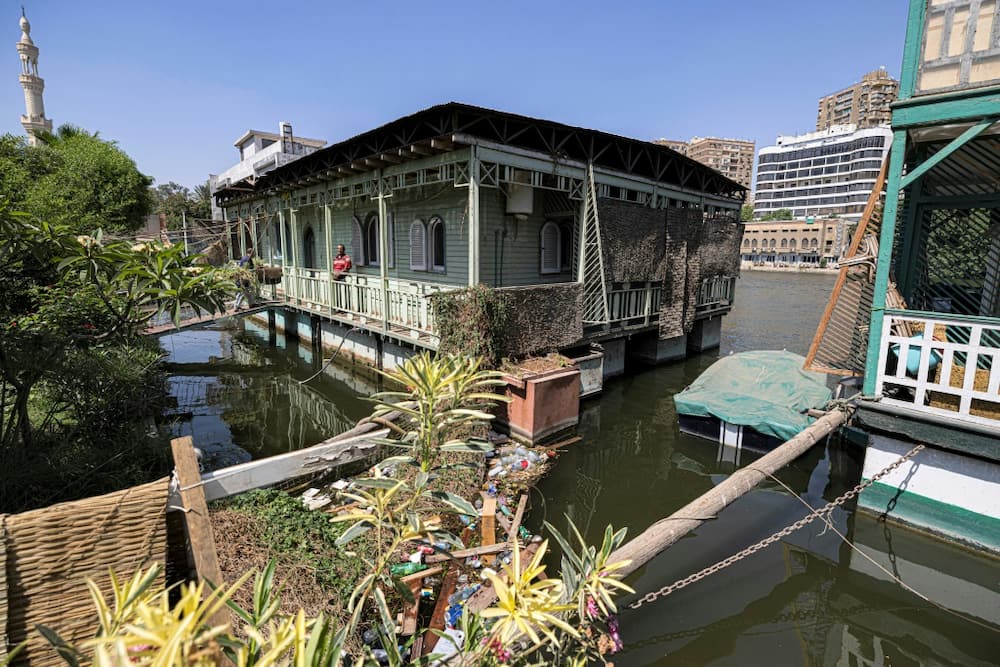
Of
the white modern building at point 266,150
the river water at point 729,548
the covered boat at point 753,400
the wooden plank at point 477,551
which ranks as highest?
the white modern building at point 266,150

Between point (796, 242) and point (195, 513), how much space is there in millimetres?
87353

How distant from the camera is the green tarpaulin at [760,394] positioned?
24.2ft

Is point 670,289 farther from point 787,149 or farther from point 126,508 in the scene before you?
point 787,149

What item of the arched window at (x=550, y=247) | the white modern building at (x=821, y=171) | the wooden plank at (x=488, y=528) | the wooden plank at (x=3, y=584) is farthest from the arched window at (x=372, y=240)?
the white modern building at (x=821, y=171)

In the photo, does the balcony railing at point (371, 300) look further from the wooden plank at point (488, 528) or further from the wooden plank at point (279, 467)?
the wooden plank at point (488, 528)

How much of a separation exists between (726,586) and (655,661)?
1.36 m

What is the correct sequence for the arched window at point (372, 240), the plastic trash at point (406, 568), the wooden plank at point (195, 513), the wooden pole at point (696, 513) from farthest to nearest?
the arched window at point (372, 240)
the plastic trash at point (406, 568)
the wooden pole at point (696, 513)
the wooden plank at point (195, 513)

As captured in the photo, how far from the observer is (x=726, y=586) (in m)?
4.92

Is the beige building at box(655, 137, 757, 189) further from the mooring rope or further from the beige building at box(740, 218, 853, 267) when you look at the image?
the mooring rope

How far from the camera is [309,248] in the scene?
18938 millimetres

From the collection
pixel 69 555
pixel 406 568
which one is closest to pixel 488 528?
pixel 406 568

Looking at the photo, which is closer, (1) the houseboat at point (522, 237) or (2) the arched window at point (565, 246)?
(1) the houseboat at point (522, 237)

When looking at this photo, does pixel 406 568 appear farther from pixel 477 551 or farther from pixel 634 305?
pixel 634 305

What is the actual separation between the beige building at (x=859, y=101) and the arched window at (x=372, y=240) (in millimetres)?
124743
